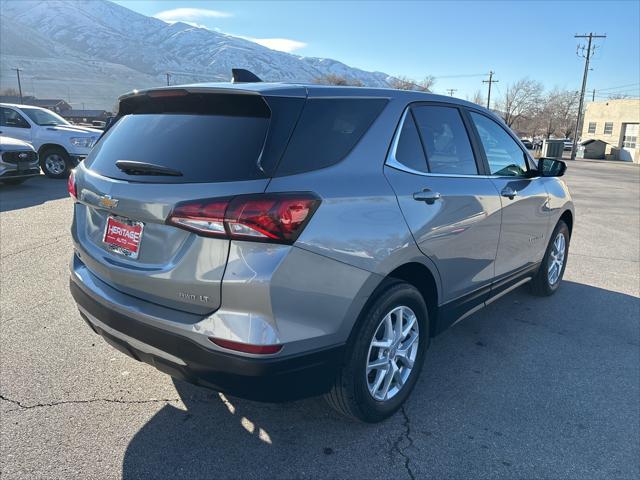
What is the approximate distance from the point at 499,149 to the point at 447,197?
1231 millimetres

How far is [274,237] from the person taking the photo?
6.54ft

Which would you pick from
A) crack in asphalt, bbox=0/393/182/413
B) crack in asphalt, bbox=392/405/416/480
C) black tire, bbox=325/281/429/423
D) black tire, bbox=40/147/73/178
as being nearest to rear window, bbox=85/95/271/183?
black tire, bbox=325/281/429/423

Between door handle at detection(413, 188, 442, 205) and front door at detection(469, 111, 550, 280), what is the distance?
A: 96 centimetres

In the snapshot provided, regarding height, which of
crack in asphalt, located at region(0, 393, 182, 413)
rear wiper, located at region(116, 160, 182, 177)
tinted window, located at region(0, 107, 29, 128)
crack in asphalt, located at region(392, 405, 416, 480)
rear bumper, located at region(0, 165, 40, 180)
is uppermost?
tinted window, located at region(0, 107, 29, 128)

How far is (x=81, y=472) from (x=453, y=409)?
2.10 m

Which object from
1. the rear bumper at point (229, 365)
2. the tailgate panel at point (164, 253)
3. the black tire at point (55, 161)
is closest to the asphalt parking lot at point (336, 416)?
the rear bumper at point (229, 365)

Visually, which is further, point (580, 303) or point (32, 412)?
point (580, 303)

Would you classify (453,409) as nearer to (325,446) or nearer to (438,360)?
(438,360)

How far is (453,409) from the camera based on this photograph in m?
2.93

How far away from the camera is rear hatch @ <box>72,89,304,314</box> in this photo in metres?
2.06

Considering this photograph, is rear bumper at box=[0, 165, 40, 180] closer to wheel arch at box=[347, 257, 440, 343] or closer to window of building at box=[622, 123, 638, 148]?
wheel arch at box=[347, 257, 440, 343]

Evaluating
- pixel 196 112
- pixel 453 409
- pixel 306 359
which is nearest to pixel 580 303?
pixel 453 409

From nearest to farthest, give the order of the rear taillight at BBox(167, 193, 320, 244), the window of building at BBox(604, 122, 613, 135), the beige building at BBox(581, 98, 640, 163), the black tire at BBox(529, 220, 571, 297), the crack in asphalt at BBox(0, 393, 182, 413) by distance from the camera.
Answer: the rear taillight at BBox(167, 193, 320, 244) → the crack in asphalt at BBox(0, 393, 182, 413) → the black tire at BBox(529, 220, 571, 297) → the beige building at BBox(581, 98, 640, 163) → the window of building at BBox(604, 122, 613, 135)

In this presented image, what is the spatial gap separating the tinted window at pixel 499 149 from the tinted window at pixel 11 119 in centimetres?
1241
